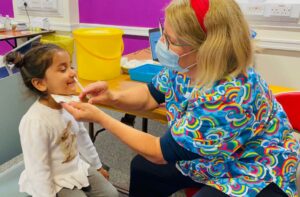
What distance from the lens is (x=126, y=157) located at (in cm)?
237

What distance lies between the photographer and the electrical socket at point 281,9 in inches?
85.0

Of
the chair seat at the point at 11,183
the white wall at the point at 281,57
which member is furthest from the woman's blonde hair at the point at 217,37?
the white wall at the point at 281,57

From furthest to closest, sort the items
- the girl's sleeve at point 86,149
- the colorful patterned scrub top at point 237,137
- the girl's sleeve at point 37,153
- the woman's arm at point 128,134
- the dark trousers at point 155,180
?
the girl's sleeve at point 86,149
the dark trousers at point 155,180
the girl's sleeve at point 37,153
the woman's arm at point 128,134
the colorful patterned scrub top at point 237,137

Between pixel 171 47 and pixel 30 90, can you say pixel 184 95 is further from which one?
pixel 30 90

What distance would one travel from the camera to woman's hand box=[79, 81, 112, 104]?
4.02ft

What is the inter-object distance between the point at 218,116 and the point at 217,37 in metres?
0.23

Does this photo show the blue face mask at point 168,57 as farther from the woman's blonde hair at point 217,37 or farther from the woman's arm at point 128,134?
the woman's arm at point 128,134

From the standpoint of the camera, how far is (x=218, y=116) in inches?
34.7

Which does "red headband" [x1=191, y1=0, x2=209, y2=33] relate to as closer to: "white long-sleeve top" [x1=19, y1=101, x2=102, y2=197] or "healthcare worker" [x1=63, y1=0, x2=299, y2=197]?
"healthcare worker" [x1=63, y1=0, x2=299, y2=197]

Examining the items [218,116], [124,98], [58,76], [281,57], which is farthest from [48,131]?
[281,57]

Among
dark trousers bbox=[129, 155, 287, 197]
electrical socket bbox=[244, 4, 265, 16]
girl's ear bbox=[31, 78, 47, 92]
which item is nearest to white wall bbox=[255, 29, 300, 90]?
electrical socket bbox=[244, 4, 265, 16]

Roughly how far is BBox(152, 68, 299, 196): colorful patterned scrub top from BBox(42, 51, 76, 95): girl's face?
43 centimetres

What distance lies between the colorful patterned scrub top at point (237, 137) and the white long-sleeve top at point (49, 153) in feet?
1.41

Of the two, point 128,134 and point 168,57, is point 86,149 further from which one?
point 168,57
